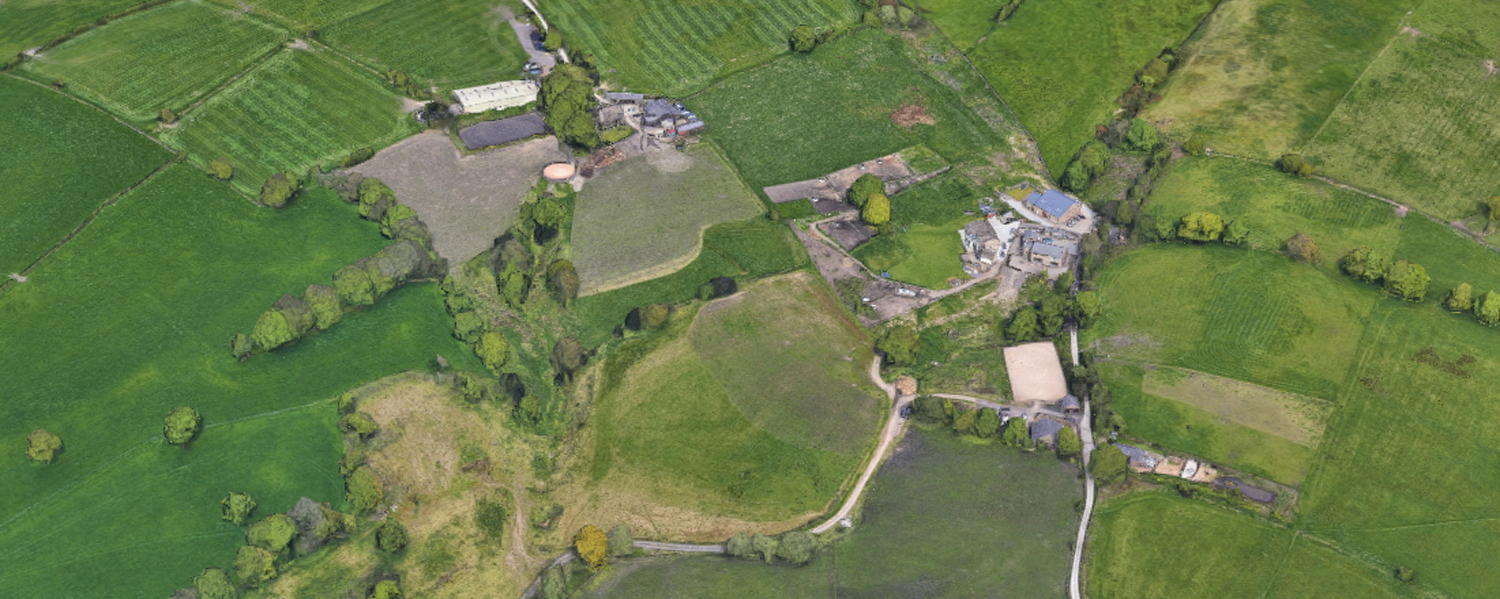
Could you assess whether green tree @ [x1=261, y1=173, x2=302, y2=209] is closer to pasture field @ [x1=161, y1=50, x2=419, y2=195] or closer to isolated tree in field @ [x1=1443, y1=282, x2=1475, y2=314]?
pasture field @ [x1=161, y1=50, x2=419, y2=195]

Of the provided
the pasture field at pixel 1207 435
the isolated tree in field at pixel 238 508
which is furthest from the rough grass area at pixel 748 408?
the isolated tree in field at pixel 238 508

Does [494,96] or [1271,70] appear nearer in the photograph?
[494,96]

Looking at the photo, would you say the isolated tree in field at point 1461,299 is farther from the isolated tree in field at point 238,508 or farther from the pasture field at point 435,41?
the isolated tree in field at point 238,508

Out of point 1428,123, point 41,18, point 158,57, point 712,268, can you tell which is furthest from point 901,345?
point 41,18

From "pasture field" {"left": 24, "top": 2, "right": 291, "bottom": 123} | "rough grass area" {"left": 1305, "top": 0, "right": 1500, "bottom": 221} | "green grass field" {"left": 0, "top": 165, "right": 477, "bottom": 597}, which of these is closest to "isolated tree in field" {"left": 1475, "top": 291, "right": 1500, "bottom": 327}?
"rough grass area" {"left": 1305, "top": 0, "right": 1500, "bottom": 221}

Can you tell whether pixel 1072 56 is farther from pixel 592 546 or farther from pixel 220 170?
pixel 220 170
